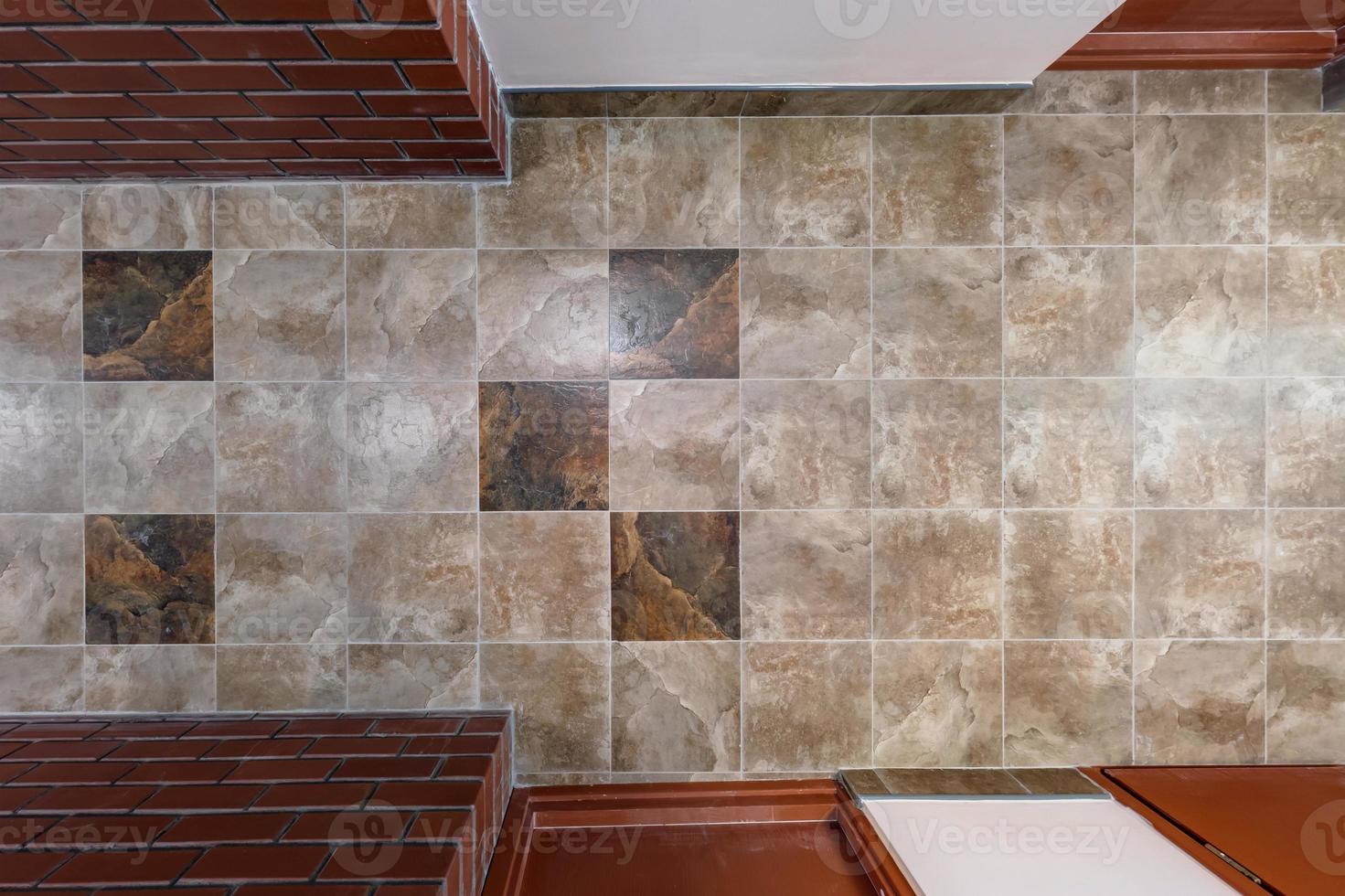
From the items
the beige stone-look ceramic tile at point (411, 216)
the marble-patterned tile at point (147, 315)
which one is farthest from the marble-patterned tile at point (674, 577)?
the marble-patterned tile at point (147, 315)

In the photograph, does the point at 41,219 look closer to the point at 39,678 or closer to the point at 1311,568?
the point at 39,678

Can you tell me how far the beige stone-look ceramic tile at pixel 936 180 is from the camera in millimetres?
1657

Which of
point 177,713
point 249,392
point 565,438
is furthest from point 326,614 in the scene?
point 565,438

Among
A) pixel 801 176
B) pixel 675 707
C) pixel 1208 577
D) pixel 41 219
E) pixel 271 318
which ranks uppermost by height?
pixel 801 176

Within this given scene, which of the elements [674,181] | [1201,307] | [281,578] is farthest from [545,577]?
[1201,307]

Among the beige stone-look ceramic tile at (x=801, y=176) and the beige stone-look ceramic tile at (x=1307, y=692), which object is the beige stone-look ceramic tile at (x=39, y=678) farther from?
the beige stone-look ceramic tile at (x=1307, y=692)

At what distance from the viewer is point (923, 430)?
1.66m

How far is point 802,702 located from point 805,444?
2.06ft

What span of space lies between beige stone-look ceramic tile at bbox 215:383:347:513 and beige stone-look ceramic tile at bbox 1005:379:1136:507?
1.64m

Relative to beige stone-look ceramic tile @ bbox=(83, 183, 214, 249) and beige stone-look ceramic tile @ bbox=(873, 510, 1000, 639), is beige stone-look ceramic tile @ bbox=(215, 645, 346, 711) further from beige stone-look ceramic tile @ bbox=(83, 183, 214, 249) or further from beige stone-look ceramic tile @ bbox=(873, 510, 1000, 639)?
beige stone-look ceramic tile @ bbox=(873, 510, 1000, 639)

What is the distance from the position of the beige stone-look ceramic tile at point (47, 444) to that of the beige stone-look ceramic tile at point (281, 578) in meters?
0.37

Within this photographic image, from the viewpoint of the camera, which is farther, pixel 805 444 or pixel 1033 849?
pixel 805 444

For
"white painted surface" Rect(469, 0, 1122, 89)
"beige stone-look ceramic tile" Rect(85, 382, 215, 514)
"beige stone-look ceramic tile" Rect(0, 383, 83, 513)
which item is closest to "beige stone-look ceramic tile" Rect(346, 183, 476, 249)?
"white painted surface" Rect(469, 0, 1122, 89)

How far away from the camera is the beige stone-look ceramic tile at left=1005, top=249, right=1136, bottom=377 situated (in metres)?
1.66
